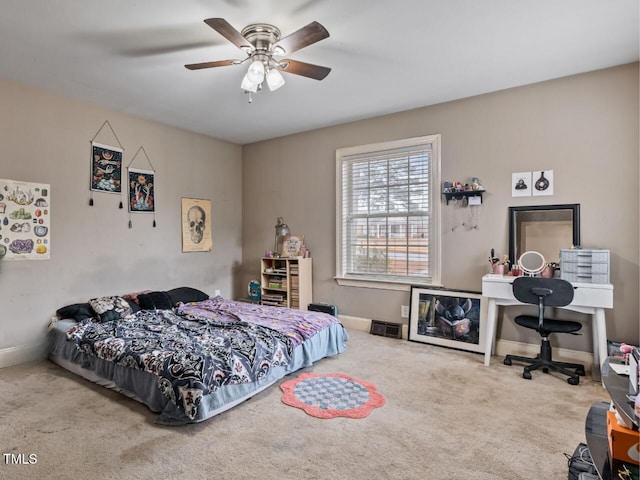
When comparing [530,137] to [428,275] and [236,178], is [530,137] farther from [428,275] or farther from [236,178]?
[236,178]

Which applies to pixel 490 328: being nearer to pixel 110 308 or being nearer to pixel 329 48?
pixel 329 48

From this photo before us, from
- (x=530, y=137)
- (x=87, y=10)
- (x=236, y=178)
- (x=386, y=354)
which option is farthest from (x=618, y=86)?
(x=236, y=178)

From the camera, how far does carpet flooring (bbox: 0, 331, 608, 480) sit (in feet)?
6.08

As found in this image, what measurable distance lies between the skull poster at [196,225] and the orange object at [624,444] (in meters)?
4.63

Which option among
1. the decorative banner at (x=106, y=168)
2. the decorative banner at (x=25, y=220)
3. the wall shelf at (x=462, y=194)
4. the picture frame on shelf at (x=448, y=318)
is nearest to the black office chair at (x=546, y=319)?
the picture frame on shelf at (x=448, y=318)

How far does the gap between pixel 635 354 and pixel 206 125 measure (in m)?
4.64

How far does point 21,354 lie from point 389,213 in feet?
13.0

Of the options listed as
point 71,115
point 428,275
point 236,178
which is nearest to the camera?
point 71,115

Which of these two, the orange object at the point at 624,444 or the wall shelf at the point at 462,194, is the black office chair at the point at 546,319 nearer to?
the wall shelf at the point at 462,194

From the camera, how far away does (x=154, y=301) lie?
4039 mm

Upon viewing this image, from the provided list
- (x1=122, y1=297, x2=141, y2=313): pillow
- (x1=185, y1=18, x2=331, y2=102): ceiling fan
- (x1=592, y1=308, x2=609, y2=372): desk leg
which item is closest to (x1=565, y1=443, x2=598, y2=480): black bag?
(x1=592, y1=308, x2=609, y2=372): desk leg

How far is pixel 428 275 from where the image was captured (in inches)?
162

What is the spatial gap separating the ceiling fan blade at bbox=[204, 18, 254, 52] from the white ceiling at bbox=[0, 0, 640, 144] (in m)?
0.22

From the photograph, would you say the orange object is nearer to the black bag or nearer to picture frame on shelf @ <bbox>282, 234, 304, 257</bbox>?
the black bag
